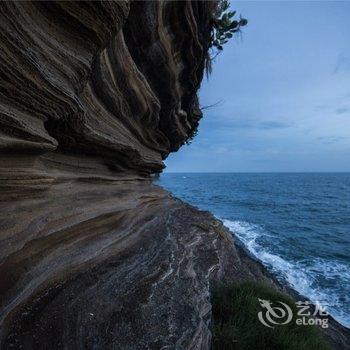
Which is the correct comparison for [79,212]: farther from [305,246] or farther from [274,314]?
[305,246]

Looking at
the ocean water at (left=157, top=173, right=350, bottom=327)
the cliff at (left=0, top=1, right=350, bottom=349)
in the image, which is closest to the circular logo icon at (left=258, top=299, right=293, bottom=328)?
the cliff at (left=0, top=1, right=350, bottom=349)

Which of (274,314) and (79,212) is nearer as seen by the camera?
(79,212)

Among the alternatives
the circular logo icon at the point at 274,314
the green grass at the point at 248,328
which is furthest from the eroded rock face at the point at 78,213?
the circular logo icon at the point at 274,314

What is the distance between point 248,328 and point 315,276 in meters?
12.1

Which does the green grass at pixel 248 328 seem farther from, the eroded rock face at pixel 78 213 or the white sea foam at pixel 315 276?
the white sea foam at pixel 315 276

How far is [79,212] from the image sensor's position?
638cm

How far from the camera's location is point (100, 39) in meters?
5.63

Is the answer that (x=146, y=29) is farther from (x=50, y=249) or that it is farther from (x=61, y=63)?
(x=50, y=249)

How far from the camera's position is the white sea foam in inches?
542

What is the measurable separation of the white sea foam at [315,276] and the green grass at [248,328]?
6.04m

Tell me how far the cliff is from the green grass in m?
0.69
